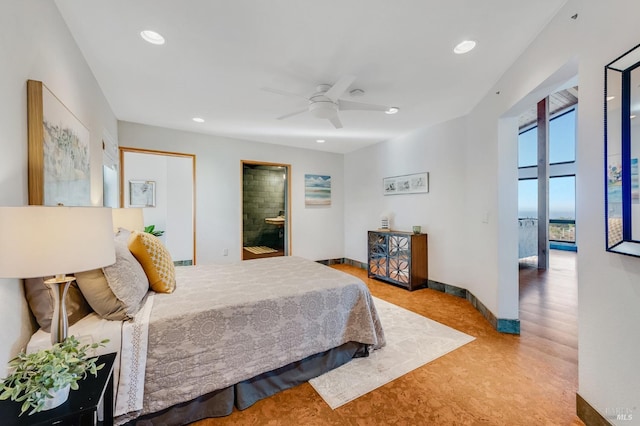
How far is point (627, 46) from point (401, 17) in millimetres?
1139

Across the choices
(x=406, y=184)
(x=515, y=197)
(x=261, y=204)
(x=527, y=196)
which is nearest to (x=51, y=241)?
(x=515, y=197)

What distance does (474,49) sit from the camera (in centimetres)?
211

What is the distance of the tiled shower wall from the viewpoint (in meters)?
6.76

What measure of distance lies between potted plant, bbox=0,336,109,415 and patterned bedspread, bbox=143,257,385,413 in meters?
0.47

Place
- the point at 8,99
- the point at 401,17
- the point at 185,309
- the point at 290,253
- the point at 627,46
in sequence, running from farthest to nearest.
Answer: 1. the point at 290,253
2. the point at 401,17
3. the point at 185,309
4. the point at 627,46
5. the point at 8,99

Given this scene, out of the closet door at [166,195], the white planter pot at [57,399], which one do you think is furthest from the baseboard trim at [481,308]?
the closet door at [166,195]

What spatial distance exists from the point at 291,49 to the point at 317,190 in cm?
363

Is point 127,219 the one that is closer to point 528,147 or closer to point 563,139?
point 528,147

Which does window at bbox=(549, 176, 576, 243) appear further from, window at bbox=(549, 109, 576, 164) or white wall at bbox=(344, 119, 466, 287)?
white wall at bbox=(344, 119, 466, 287)

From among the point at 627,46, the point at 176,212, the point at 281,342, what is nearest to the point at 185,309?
the point at 281,342

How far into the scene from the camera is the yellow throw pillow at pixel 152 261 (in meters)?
1.83

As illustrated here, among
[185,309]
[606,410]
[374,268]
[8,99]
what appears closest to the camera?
[8,99]

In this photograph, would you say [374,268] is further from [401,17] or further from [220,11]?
[220,11]

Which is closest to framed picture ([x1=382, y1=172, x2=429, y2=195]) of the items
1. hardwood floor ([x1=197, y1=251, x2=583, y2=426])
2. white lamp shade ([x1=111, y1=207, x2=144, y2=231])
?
hardwood floor ([x1=197, y1=251, x2=583, y2=426])
